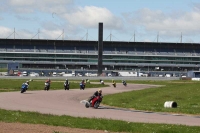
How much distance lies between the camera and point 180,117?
2731 centimetres

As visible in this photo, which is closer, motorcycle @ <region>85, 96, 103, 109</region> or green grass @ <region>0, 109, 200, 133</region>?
green grass @ <region>0, 109, 200, 133</region>

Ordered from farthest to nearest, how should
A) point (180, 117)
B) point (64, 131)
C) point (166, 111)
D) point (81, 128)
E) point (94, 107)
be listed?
point (94, 107) < point (166, 111) < point (180, 117) < point (81, 128) < point (64, 131)

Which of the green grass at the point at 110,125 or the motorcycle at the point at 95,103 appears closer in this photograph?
the green grass at the point at 110,125

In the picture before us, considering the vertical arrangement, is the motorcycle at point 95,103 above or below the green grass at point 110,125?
above

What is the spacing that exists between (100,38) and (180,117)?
154012mm

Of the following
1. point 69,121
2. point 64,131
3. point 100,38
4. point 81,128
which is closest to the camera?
point 64,131

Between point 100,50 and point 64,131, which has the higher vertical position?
point 100,50

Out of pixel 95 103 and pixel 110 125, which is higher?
pixel 95 103

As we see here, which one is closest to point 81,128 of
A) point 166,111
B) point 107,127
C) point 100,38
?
point 107,127

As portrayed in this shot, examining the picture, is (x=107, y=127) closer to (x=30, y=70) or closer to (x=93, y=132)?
(x=93, y=132)

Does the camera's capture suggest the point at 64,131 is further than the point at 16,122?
No

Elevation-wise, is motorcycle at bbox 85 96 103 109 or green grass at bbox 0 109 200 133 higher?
motorcycle at bbox 85 96 103 109

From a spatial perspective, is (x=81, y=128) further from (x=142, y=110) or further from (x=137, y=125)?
(x=142, y=110)

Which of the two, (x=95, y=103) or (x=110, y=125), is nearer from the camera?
(x=110, y=125)
